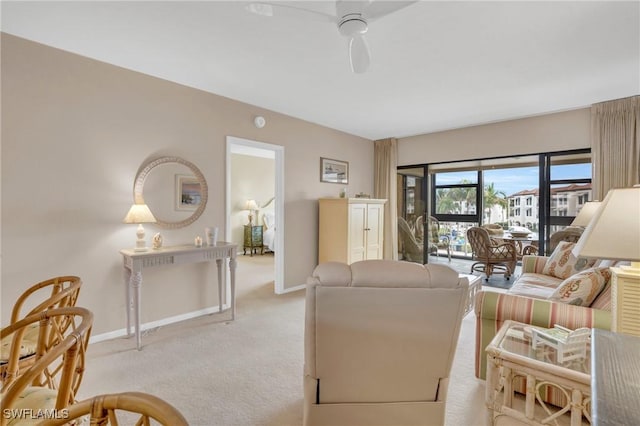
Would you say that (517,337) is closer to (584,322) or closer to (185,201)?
(584,322)

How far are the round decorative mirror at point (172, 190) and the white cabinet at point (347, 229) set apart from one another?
1916 millimetres

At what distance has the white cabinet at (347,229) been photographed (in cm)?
447

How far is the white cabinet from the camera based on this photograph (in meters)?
4.47

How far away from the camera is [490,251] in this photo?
4.94 meters

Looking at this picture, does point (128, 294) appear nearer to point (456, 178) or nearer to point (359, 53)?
point (359, 53)

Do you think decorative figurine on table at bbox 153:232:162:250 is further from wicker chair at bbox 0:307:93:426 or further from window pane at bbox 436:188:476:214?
window pane at bbox 436:188:476:214

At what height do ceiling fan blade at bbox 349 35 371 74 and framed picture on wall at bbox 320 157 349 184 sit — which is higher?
ceiling fan blade at bbox 349 35 371 74

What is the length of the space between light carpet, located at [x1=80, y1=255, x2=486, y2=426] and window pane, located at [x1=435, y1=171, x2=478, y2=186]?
110 inches

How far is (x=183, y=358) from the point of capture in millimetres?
2482

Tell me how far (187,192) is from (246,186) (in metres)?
4.67

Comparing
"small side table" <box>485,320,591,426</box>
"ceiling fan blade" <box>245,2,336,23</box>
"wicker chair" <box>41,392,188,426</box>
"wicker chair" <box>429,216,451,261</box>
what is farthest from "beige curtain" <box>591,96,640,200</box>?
"wicker chair" <box>41,392,188,426</box>

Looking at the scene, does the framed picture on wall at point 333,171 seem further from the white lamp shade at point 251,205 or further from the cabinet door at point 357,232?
the white lamp shade at point 251,205

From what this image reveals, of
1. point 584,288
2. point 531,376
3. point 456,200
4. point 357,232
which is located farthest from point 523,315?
point 456,200

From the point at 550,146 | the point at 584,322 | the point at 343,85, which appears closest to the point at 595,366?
the point at 584,322
